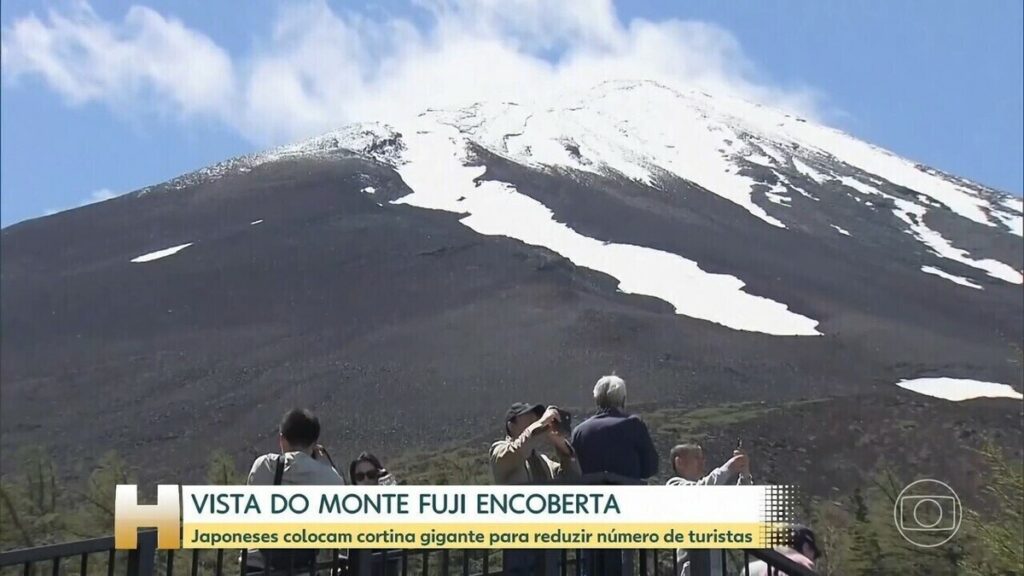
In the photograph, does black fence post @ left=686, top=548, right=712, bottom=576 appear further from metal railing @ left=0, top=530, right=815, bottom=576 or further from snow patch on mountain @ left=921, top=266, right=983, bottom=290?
snow patch on mountain @ left=921, top=266, right=983, bottom=290

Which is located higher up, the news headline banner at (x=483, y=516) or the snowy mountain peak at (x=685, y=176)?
the snowy mountain peak at (x=685, y=176)

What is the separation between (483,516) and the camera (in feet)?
16.3

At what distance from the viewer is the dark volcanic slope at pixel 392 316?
42.8 meters

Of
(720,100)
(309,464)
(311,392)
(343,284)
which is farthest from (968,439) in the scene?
(720,100)

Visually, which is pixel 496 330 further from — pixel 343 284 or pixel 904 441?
pixel 904 441

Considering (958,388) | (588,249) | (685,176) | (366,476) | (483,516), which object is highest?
(685,176)

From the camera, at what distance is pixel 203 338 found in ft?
170

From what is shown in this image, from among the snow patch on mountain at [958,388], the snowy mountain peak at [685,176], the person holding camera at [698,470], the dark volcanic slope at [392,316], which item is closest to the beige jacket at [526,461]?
the person holding camera at [698,470]

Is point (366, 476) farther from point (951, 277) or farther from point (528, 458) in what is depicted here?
point (951, 277)

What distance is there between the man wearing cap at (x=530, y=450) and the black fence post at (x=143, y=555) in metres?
1.60

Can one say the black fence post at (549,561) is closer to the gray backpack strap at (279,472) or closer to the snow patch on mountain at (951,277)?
the gray backpack strap at (279,472)

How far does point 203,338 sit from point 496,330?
43.3ft

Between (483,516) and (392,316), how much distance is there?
49259mm

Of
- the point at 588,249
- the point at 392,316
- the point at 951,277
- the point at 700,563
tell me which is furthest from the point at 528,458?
the point at 951,277
